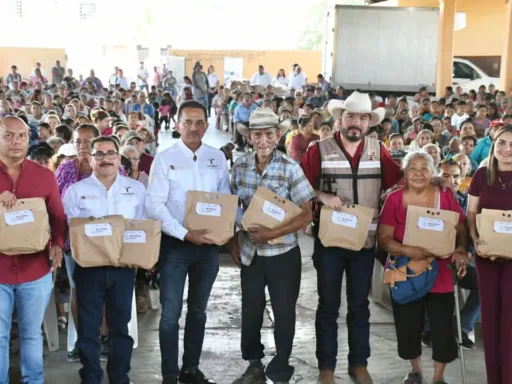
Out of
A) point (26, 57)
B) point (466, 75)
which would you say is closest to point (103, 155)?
point (466, 75)

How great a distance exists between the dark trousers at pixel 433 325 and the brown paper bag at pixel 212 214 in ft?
4.65

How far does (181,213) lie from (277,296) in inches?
36.4

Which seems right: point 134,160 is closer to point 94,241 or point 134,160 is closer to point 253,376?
point 94,241

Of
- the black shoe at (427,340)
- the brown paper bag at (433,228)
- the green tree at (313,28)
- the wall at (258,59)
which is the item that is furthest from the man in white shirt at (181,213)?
the green tree at (313,28)

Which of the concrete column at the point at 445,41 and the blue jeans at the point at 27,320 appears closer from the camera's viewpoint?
the blue jeans at the point at 27,320

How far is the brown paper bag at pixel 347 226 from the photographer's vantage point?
16.5ft

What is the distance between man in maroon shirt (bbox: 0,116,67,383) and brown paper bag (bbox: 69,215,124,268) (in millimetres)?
145

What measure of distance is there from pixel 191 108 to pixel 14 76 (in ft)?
74.7

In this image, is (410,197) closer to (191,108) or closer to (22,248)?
(191,108)

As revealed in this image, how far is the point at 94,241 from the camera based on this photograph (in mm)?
4656

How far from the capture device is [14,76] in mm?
25938

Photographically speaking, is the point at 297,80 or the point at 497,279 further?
the point at 297,80

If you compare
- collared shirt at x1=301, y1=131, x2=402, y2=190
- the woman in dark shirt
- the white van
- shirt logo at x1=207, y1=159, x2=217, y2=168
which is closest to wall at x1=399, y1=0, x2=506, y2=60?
the white van

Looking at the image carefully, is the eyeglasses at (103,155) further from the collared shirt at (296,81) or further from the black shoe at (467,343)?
the collared shirt at (296,81)
